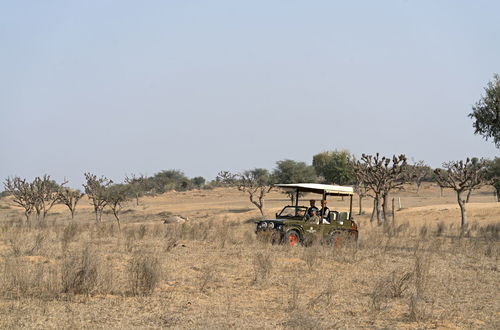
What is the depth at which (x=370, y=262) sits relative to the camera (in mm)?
16297

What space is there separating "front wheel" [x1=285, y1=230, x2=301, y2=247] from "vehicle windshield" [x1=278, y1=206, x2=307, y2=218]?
3.85ft

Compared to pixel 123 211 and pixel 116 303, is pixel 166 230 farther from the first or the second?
pixel 123 211

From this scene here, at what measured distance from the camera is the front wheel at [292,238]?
1881cm

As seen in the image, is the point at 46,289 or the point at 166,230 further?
the point at 166,230

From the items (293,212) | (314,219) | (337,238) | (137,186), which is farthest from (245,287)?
(137,186)

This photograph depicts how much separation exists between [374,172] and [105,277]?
26787 mm

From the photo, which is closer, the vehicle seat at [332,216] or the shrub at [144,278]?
the shrub at [144,278]

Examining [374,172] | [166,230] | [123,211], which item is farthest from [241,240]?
[123,211]

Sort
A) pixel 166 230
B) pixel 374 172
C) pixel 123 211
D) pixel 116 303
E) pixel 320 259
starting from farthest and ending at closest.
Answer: pixel 123 211
pixel 374 172
pixel 166 230
pixel 320 259
pixel 116 303

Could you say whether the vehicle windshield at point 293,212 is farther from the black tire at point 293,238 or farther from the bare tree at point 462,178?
the bare tree at point 462,178

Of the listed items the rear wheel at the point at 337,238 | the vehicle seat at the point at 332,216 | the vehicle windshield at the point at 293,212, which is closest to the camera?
the rear wheel at the point at 337,238

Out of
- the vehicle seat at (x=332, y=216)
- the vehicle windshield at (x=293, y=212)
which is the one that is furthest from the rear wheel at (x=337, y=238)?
the vehicle windshield at (x=293, y=212)

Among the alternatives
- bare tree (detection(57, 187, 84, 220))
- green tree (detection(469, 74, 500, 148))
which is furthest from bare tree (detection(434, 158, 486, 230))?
bare tree (detection(57, 187, 84, 220))

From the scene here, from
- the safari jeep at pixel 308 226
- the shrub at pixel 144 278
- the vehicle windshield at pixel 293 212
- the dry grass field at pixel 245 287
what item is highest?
the vehicle windshield at pixel 293 212
